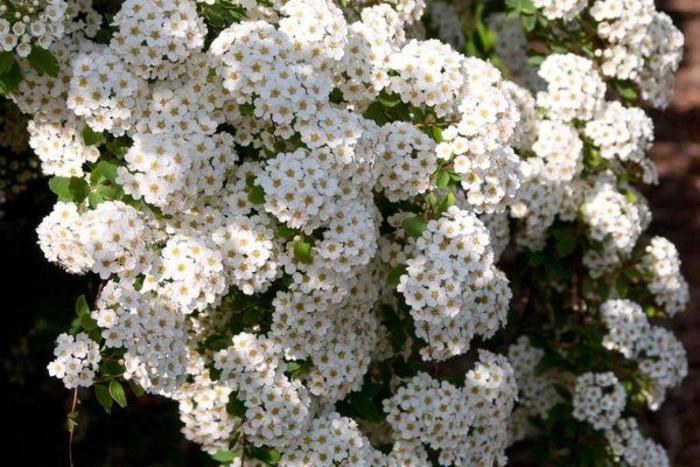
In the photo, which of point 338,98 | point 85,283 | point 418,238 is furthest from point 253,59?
point 85,283

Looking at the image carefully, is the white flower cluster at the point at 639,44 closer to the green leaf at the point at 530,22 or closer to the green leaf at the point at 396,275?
the green leaf at the point at 530,22

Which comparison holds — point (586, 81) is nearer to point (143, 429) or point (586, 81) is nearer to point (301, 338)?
point (301, 338)

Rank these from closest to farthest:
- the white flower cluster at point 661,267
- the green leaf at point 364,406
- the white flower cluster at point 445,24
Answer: the green leaf at point 364,406 → the white flower cluster at point 661,267 → the white flower cluster at point 445,24

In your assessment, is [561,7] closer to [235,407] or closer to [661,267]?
[661,267]

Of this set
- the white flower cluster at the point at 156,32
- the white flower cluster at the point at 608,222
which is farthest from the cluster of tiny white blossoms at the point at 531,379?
the white flower cluster at the point at 156,32

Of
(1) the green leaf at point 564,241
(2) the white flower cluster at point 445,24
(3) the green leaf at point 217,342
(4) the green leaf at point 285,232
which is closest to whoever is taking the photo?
(4) the green leaf at point 285,232

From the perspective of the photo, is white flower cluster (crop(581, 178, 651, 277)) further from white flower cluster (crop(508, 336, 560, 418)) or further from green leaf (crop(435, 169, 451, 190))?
green leaf (crop(435, 169, 451, 190))

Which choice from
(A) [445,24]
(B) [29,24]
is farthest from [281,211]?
(A) [445,24]
